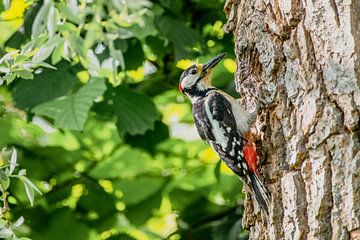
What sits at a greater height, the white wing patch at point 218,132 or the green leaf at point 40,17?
the green leaf at point 40,17

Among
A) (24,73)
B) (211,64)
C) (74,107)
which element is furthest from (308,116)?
(74,107)

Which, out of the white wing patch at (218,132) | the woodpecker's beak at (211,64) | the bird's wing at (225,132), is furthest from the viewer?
the woodpecker's beak at (211,64)

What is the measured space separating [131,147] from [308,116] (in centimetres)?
197

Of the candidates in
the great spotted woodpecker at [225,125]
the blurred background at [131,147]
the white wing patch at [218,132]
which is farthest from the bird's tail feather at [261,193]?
the blurred background at [131,147]

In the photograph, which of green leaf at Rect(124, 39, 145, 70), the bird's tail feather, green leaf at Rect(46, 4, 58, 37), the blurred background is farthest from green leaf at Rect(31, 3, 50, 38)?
green leaf at Rect(124, 39, 145, 70)

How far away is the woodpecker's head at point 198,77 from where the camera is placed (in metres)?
4.09

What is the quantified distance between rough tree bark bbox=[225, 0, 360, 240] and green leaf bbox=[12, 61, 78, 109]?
1.29 meters

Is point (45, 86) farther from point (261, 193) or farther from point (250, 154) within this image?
point (261, 193)

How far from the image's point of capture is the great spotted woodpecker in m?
3.21

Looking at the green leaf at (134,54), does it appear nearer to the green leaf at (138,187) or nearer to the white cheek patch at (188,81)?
the white cheek patch at (188,81)

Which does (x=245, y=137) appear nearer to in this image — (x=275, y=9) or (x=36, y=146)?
(x=275, y=9)

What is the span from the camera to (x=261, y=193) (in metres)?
3.04

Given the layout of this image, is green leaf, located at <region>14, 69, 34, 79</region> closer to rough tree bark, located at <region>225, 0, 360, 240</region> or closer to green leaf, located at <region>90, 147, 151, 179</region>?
rough tree bark, located at <region>225, 0, 360, 240</region>

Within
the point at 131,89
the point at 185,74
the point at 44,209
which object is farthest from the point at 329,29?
the point at 44,209
